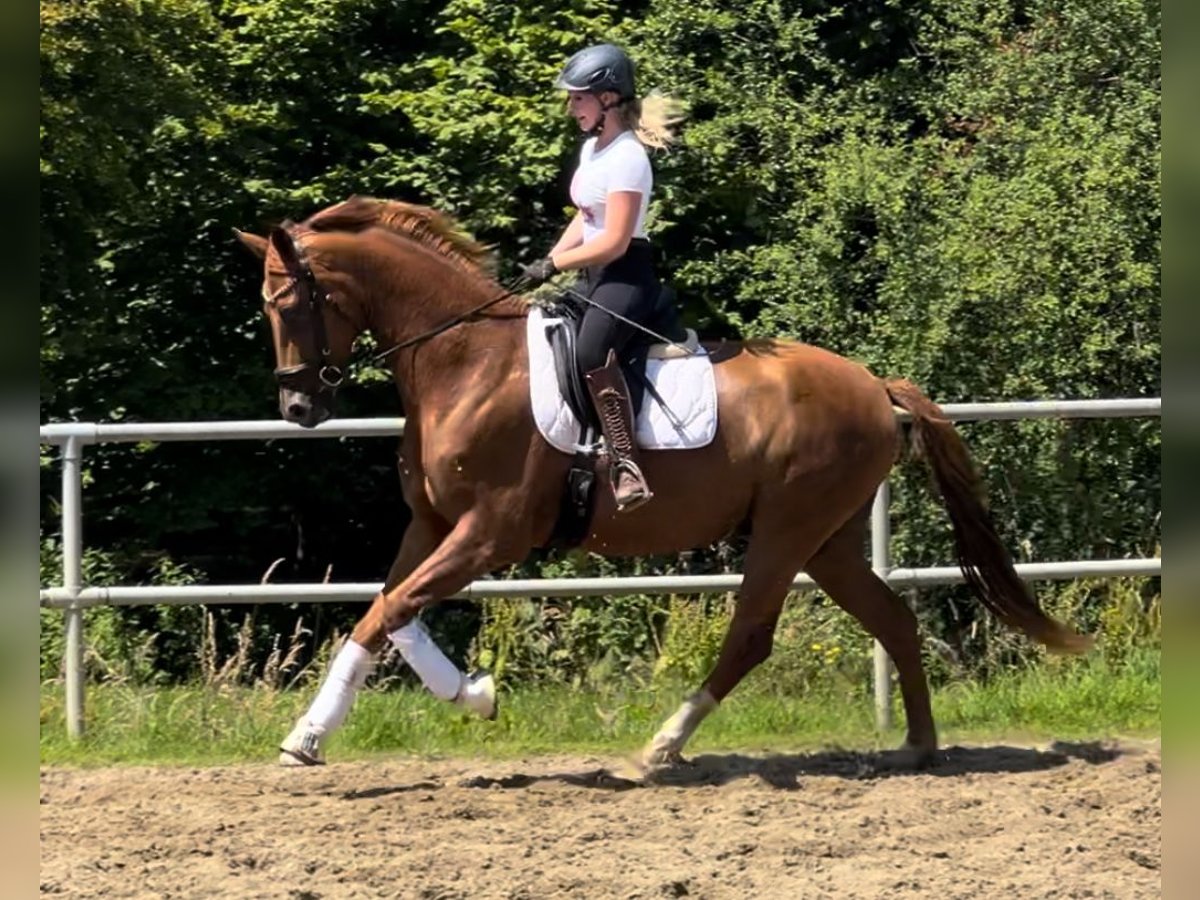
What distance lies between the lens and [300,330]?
278 inches

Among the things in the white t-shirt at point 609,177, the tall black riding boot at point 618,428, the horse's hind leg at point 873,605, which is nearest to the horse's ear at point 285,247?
the white t-shirt at point 609,177

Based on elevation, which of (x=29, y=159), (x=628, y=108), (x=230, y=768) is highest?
(x=628, y=108)

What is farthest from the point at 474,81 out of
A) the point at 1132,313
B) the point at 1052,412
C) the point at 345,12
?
the point at 1052,412

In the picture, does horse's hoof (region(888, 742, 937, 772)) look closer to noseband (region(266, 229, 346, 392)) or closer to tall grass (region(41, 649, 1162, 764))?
tall grass (region(41, 649, 1162, 764))

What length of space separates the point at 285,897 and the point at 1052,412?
4.51m

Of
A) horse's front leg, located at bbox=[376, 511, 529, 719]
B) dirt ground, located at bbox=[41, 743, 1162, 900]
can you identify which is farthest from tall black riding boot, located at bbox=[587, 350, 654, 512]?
dirt ground, located at bbox=[41, 743, 1162, 900]

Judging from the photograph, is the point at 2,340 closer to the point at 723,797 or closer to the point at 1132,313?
the point at 723,797

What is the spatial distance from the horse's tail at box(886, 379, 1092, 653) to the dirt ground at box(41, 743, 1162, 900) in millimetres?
558

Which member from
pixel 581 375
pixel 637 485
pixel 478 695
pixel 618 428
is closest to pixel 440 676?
pixel 478 695

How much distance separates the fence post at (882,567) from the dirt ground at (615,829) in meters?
0.79

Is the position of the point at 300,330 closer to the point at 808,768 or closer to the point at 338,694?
the point at 338,694

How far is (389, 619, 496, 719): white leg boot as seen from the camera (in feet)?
23.3

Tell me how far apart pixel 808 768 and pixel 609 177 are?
256cm

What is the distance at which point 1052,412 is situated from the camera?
8.37m
